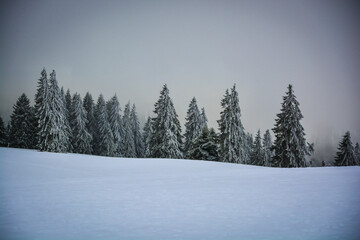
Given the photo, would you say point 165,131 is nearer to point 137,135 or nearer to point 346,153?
point 137,135

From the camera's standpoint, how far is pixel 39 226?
5766 mm

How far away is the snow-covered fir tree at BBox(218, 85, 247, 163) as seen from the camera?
41.3 meters

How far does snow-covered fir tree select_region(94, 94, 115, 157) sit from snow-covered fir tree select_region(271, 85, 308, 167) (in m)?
35.6

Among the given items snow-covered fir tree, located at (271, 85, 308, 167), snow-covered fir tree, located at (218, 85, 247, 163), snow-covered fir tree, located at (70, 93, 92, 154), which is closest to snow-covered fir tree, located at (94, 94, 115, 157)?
snow-covered fir tree, located at (70, 93, 92, 154)

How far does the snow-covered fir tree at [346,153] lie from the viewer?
167 ft

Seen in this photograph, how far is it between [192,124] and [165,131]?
10.7 m

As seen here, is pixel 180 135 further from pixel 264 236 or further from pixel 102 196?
pixel 264 236

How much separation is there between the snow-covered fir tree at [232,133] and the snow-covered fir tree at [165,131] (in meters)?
7.71

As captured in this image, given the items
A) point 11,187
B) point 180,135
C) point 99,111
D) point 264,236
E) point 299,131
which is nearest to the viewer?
point 264,236

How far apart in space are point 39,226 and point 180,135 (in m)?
39.1

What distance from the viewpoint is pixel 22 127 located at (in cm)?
5022

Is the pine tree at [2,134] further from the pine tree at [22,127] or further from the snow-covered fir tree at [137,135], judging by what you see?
the snow-covered fir tree at [137,135]

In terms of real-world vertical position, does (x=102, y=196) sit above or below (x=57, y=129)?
below

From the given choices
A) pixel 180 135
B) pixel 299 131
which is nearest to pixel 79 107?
pixel 180 135
